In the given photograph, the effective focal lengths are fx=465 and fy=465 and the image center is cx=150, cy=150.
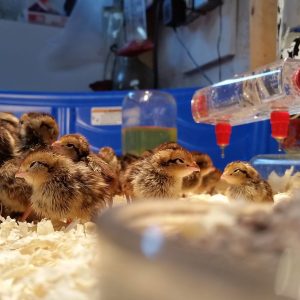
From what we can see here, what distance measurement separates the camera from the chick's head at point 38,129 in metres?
1.33

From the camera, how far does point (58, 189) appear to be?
103 cm

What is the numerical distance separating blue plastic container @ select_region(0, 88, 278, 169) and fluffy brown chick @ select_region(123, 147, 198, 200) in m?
0.96

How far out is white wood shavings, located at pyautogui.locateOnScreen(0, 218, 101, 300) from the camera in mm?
491

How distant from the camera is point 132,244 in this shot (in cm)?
33

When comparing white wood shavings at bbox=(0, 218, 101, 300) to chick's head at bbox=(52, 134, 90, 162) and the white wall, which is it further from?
the white wall

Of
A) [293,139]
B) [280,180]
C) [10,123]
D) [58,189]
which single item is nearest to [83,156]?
[58,189]

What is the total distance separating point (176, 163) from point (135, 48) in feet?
6.32

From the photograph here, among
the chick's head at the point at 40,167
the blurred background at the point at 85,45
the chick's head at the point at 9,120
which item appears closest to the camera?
the chick's head at the point at 40,167

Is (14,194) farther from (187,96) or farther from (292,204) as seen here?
(187,96)

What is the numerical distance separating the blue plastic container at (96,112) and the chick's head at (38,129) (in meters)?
0.87

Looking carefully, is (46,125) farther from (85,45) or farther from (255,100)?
(85,45)

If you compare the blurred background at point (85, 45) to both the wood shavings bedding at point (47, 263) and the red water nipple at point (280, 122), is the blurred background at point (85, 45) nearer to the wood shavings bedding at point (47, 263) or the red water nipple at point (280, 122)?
the red water nipple at point (280, 122)

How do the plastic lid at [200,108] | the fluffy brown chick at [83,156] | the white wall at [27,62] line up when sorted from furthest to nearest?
1. the white wall at [27,62]
2. the plastic lid at [200,108]
3. the fluffy brown chick at [83,156]

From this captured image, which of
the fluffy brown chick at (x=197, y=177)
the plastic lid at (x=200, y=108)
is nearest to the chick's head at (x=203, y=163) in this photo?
the fluffy brown chick at (x=197, y=177)
